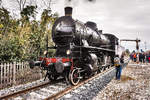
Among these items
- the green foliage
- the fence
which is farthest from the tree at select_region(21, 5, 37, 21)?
the fence

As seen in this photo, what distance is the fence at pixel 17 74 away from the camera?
6.24 meters

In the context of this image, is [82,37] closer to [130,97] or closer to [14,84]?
[130,97]

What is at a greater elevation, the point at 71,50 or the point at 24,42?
the point at 24,42

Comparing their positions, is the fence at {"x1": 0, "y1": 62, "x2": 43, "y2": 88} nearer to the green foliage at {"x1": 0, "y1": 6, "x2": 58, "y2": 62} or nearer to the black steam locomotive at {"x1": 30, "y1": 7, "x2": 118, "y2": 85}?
the green foliage at {"x1": 0, "y1": 6, "x2": 58, "y2": 62}

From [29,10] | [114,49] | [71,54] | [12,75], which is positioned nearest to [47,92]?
[71,54]

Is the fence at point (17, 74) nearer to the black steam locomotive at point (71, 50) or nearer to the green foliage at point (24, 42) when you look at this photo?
the green foliage at point (24, 42)

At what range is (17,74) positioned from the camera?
264 inches

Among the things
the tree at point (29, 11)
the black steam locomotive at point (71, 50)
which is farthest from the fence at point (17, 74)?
the tree at point (29, 11)

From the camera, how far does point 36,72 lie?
8.32 m

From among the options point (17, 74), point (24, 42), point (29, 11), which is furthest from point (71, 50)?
point (29, 11)

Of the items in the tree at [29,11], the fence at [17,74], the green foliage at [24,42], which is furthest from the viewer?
the tree at [29,11]

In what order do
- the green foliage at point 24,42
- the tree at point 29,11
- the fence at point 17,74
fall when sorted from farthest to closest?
the tree at point 29,11 → the green foliage at point 24,42 → the fence at point 17,74

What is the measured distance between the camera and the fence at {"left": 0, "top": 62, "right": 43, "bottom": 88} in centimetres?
624

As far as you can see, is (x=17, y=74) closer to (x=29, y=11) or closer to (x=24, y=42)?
(x=24, y=42)
